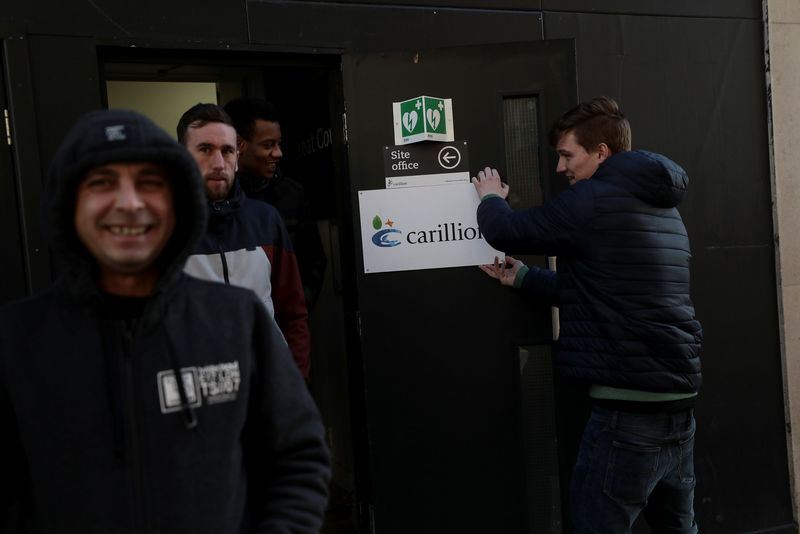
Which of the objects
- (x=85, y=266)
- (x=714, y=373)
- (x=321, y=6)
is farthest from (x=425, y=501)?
(x=85, y=266)

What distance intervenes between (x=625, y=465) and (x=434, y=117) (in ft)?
5.65

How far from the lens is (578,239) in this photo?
10.2 ft

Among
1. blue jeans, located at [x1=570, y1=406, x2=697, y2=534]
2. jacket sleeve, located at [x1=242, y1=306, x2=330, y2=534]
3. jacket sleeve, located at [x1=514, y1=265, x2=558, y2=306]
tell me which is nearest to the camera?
jacket sleeve, located at [x1=242, y1=306, x2=330, y2=534]

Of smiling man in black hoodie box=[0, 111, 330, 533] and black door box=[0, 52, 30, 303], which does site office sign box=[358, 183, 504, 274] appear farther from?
smiling man in black hoodie box=[0, 111, 330, 533]

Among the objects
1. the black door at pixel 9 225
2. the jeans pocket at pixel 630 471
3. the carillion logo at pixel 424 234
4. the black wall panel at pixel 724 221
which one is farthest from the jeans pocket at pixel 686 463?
the black door at pixel 9 225

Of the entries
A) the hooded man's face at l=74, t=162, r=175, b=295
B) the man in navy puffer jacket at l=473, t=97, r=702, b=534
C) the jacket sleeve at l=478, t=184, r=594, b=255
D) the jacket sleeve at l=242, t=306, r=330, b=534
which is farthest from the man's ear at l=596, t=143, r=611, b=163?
the hooded man's face at l=74, t=162, r=175, b=295

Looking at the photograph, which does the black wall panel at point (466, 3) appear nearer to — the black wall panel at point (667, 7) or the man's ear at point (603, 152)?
the black wall panel at point (667, 7)

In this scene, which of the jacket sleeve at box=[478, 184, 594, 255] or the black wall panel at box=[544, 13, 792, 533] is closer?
the jacket sleeve at box=[478, 184, 594, 255]

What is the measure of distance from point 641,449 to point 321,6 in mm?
2347

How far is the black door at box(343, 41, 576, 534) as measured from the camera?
12.4 feet

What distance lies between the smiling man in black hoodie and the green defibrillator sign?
2.19m

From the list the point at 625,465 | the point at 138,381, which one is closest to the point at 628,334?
the point at 625,465

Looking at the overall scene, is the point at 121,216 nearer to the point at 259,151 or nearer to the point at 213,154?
the point at 213,154

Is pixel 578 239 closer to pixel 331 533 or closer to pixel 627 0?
pixel 627 0
